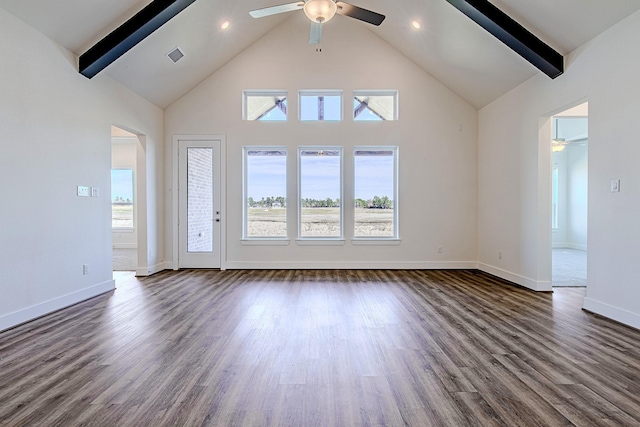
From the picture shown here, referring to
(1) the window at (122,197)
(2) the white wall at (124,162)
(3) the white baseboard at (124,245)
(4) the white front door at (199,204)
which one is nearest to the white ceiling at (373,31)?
(4) the white front door at (199,204)

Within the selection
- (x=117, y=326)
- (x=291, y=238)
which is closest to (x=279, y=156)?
(x=291, y=238)

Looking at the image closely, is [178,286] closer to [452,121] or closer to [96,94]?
[96,94]

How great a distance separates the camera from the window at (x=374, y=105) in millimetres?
5852

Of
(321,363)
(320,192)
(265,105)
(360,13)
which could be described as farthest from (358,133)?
(321,363)

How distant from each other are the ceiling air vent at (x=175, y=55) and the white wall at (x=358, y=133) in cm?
98

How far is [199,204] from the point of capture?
19.0ft

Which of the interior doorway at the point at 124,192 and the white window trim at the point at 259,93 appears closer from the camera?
the white window trim at the point at 259,93

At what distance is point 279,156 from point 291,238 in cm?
154

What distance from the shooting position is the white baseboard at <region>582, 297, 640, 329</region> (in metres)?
2.96

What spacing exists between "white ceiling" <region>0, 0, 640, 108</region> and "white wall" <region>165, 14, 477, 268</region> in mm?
256

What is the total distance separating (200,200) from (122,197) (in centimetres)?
467

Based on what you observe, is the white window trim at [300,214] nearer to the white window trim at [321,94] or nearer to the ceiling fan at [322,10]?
the white window trim at [321,94]

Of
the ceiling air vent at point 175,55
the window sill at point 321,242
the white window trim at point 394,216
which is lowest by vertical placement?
the window sill at point 321,242

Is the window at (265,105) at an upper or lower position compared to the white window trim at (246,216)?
upper
